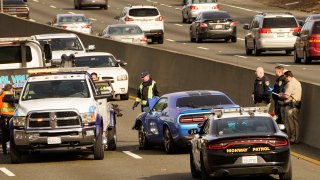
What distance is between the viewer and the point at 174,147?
83.1 feet

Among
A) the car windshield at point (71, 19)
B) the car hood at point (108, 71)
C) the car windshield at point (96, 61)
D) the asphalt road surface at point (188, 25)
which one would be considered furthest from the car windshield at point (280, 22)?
the car windshield at point (71, 19)

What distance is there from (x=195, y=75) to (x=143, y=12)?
26.7 meters

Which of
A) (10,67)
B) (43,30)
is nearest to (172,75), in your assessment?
(10,67)

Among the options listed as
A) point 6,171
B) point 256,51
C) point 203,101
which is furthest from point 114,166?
point 256,51

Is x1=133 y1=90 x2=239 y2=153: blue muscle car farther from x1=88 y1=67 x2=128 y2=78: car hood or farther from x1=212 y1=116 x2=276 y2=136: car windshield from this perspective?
x1=88 y1=67 x2=128 y2=78: car hood

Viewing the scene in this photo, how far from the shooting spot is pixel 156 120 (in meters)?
26.2

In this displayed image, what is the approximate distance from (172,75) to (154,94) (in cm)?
1065

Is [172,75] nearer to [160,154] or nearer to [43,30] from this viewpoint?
[160,154]

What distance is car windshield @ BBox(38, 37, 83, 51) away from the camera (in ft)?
145

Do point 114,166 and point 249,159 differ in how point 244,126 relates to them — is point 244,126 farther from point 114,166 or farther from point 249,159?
point 114,166

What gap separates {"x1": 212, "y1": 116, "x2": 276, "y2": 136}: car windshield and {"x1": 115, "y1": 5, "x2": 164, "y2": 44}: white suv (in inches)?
1649

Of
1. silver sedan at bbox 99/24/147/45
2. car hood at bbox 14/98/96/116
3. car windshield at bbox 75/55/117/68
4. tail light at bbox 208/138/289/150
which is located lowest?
silver sedan at bbox 99/24/147/45

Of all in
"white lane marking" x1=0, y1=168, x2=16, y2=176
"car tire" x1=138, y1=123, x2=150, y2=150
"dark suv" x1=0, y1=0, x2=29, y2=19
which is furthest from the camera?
"dark suv" x1=0, y1=0, x2=29, y2=19

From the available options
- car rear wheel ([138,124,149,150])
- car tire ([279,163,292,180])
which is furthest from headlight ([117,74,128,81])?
car tire ([279,163,292,180])
